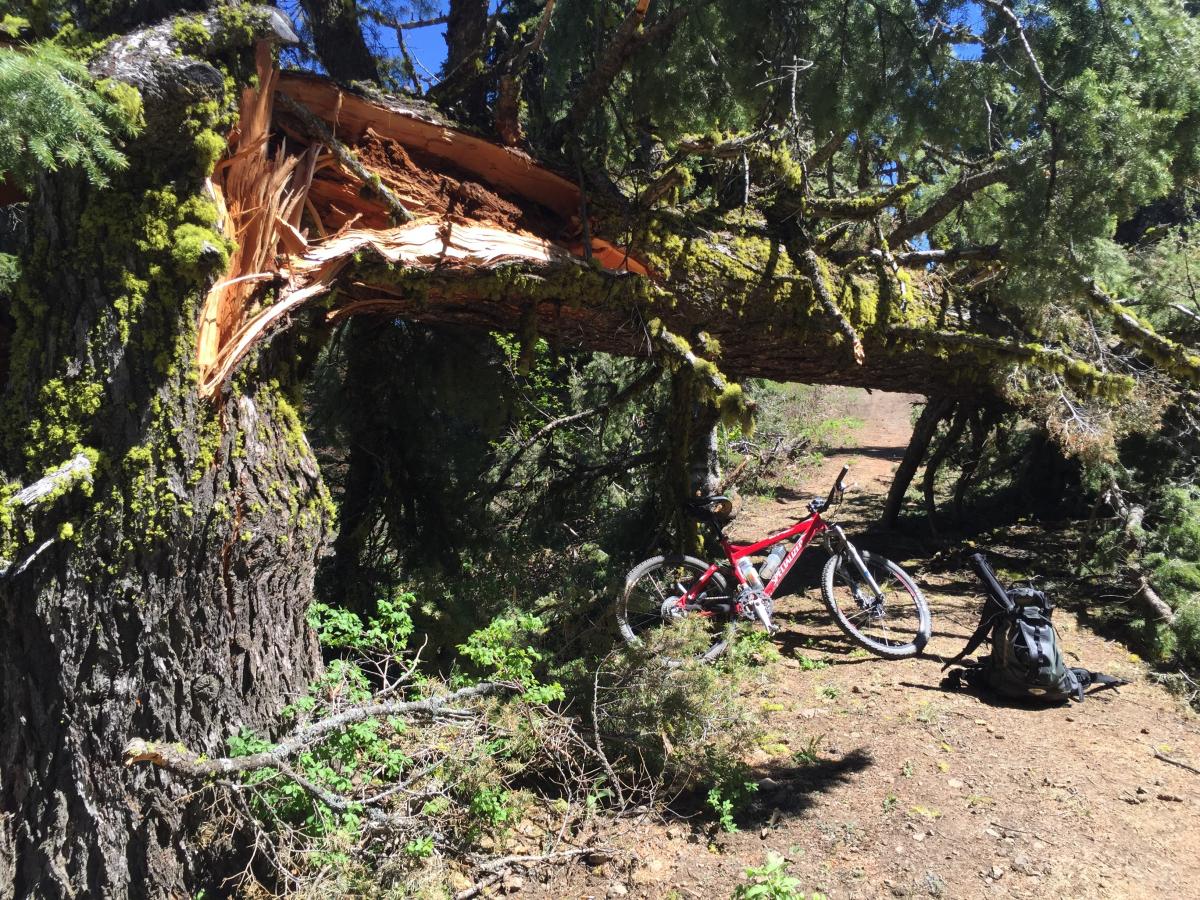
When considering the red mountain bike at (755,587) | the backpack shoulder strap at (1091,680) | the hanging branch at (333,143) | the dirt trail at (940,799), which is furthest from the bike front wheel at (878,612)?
the hanging branch at (333,143)

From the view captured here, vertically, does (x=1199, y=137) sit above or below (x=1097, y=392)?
above

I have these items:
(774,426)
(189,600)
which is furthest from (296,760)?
(774,426)

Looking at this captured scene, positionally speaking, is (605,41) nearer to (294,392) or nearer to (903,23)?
(903,23)

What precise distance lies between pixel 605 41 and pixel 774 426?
926 cm

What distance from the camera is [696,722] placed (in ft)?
13.0

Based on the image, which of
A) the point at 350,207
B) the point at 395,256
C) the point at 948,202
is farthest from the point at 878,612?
the point at 350,207

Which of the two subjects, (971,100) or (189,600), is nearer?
(189,600)

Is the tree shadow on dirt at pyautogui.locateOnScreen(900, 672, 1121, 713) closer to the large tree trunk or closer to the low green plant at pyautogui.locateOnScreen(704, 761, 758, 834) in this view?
the low green plant at pyautogui.locateOnScreen(704, 761, 758, 834)

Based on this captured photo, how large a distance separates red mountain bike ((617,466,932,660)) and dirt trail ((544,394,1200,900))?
24 centimetres

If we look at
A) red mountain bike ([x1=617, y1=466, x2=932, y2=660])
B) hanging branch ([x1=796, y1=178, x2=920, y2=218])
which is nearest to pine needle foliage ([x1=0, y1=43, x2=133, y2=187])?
red mountain bike ([x1=617, y1=466, x2=932, y2=660])

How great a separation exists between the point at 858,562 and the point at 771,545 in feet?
1.92

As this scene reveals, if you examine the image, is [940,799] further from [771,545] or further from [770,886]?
[771,545]

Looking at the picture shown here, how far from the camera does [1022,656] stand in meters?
4.69

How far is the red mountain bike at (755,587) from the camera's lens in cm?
532
